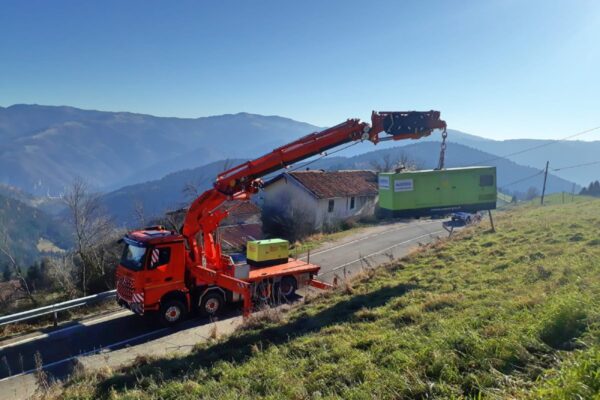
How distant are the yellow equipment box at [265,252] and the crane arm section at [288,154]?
227cm

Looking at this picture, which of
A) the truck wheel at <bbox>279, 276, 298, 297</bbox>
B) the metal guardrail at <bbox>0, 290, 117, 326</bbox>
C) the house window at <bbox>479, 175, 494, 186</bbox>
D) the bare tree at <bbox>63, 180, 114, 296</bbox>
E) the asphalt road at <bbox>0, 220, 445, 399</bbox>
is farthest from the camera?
the bare tree at <bbox>63, 180, 114, 296</bbox>

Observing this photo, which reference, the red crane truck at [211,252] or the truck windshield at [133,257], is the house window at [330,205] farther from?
the truck windshield at [133,257]

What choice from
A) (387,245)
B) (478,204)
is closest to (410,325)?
(478,204)

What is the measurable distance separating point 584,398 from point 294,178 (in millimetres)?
38541

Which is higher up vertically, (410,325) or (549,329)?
(549,329)

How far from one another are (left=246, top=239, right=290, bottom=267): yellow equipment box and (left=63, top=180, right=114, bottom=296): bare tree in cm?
727

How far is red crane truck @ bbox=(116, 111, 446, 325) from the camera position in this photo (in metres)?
12.9

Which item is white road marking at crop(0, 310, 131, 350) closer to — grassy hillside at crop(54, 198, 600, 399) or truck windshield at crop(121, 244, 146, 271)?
truck windshield at crop(121, 244, 146, 271)

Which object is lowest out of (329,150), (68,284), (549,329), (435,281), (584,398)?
(68,284)

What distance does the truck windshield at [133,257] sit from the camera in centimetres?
1316

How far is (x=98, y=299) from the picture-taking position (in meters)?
15.4

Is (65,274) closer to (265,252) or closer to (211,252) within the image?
(211,252)

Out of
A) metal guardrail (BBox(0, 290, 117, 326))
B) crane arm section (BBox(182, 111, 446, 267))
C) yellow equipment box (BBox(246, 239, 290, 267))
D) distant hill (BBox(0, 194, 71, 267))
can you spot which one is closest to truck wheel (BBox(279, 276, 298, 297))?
yellow equipment box (BBox(246, 239, 290, 267))

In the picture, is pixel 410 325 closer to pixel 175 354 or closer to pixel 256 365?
pixel 256 365
